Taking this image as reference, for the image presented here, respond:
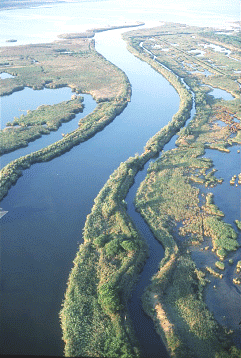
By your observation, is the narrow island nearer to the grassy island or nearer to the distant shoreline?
the grassy island

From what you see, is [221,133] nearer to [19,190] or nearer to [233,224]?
[233,224]

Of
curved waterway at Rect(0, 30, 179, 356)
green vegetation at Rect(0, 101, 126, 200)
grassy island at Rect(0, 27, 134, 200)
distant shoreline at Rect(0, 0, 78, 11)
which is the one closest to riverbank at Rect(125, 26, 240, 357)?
curved waterway at Rect(0, 30, 179, 356)

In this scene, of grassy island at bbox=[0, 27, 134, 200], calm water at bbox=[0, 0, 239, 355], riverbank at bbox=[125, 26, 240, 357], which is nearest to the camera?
riverbank at bbox=[125, 26, 240, 357]

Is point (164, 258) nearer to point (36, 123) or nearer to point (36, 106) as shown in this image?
point (36, 123)

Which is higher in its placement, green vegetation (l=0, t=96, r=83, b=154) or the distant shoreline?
the distant shoreline

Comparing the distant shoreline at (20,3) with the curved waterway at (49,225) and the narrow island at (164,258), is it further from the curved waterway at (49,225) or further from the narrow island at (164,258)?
the narrow island at (164,258)

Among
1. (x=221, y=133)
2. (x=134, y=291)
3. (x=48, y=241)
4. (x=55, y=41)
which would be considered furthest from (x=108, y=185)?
(x=55, y=41)
